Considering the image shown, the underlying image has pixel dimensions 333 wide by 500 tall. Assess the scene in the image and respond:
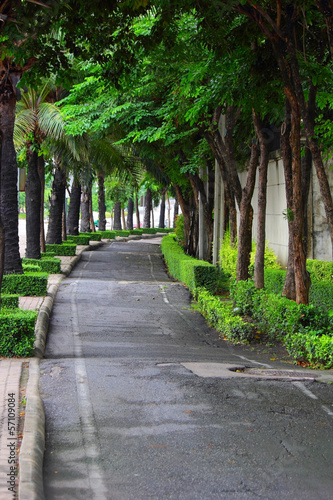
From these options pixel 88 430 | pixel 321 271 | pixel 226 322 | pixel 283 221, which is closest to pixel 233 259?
pixel 283 221

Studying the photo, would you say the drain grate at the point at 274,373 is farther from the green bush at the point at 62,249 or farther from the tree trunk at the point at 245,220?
the green bush at the point at 62,249

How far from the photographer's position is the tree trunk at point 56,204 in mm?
29000

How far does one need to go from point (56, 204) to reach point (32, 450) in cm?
2418

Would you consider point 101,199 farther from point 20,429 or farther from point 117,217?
point 20,429

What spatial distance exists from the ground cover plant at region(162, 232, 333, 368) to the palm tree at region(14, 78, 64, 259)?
7373 millimetres

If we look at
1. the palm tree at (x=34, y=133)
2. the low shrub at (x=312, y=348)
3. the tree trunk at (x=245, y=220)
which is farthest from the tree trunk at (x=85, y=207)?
the low shrub at (x=312, y=348)

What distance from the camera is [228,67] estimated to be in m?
12.8

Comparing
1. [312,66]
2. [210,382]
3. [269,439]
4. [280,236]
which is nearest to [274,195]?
[280,236]

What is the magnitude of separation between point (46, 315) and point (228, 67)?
6330 mm

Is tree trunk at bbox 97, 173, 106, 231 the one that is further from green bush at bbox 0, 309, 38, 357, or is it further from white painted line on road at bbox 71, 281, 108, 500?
white painted line on road at bbox 71, 281, 108, 500

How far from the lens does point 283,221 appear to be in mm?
20656

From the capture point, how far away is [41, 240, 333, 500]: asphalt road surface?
199 inches

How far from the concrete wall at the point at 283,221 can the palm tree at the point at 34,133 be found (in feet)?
24.1

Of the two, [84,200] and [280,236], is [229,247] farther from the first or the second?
[84,200]
